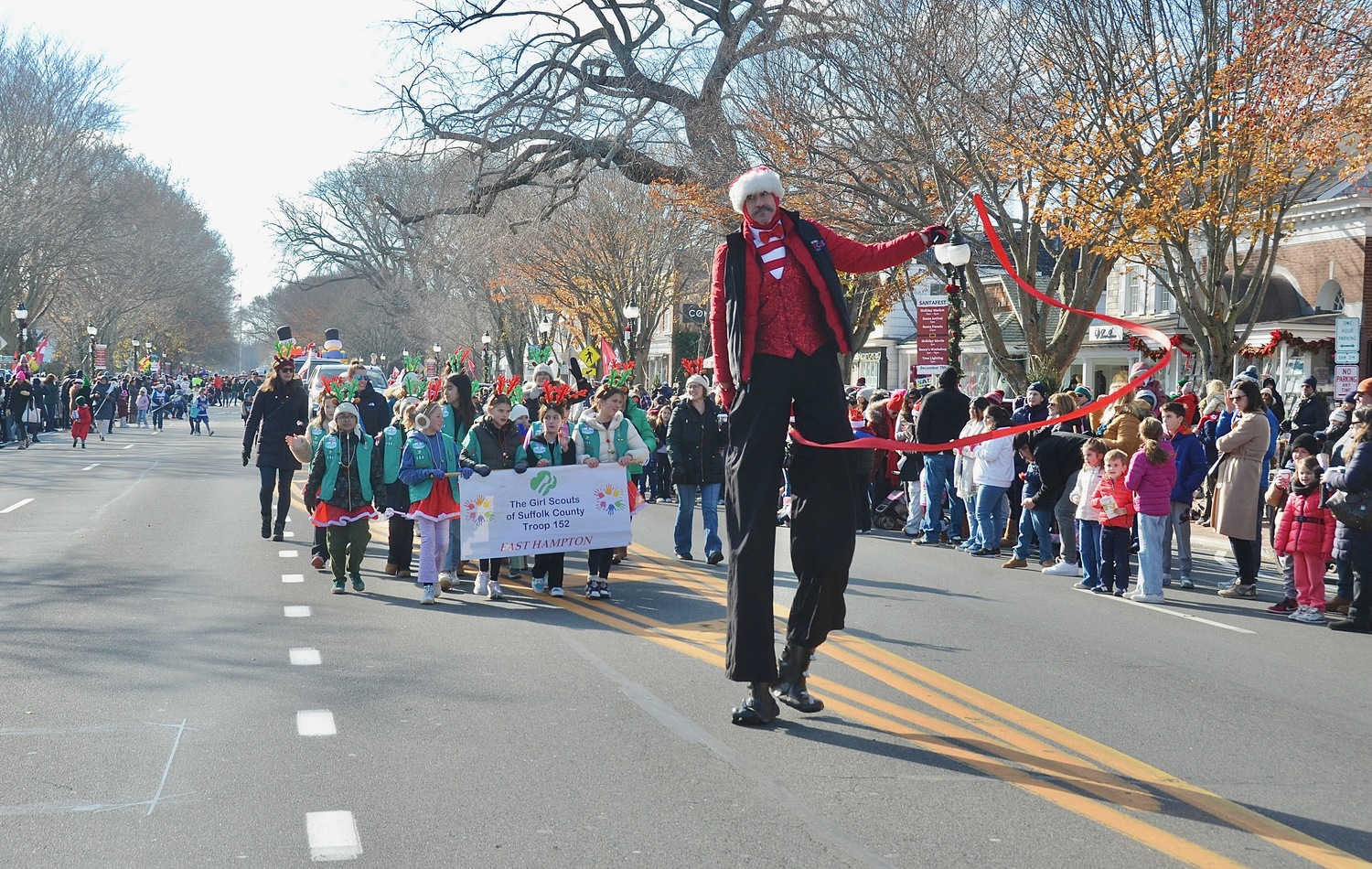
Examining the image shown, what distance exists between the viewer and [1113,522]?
1128cm

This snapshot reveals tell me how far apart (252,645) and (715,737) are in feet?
11.6

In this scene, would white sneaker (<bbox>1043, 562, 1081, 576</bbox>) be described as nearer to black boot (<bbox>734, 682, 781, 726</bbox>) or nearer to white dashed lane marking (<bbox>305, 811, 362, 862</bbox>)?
black boot (<bbox>734, 682, 781, 726</bbox>)

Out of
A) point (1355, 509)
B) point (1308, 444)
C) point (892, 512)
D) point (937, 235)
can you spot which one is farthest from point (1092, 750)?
point (892, 512)

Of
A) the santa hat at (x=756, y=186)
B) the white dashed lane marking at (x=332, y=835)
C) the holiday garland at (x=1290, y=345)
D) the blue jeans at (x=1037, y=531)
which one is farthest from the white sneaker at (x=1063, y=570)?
the holiday garland at (x=1290, y=345)

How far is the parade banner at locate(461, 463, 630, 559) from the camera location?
33.9 feet

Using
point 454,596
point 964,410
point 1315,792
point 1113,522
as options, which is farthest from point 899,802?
point 964,410

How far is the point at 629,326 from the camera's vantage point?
125 feet

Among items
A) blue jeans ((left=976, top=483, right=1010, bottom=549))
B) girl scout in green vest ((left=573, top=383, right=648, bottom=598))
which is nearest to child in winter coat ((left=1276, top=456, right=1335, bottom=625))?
blue jeans ((left=976, top=483, right=1010, bottom=549))

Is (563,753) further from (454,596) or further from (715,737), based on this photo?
(454,596)

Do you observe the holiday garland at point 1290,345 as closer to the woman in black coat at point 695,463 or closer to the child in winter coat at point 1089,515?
the child in winter coat at point 1089,515

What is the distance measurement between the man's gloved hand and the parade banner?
198 inches

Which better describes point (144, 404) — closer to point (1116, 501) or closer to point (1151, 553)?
point (1116, 501)

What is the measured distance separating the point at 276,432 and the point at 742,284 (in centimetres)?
926

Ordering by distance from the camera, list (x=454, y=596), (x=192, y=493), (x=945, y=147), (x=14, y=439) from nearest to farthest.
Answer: (x=454, y=596) → (x=192, y=493) → (x=945, y=147) → (x=14, y=439)
